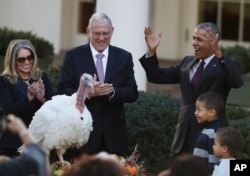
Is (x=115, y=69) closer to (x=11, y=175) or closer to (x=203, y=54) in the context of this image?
(x=203, y=54)

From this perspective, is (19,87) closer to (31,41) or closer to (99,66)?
(99,66)

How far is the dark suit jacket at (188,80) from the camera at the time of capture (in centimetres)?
729

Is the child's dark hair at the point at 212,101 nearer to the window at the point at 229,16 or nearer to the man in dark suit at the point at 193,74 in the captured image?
the man in dark suit at the point at 193,74

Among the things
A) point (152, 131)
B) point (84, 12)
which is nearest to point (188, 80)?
point (152, 131)

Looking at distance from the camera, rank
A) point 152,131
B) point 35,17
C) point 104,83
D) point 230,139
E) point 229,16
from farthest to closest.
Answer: point 229,16, point 35,17, point 152,131, point 104,83, point 230,139

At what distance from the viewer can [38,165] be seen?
4.70 meters

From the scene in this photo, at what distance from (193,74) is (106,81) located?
0.73 metres

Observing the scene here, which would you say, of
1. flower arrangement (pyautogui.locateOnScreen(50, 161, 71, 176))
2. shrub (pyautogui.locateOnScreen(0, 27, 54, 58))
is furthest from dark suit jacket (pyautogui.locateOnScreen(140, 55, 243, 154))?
shrub (pyautogui.locateOnScreen(0, 27, 54, 58))

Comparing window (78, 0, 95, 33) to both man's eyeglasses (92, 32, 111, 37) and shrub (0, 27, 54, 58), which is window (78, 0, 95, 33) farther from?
man's eyeglasses (92, 32, 111, 37)

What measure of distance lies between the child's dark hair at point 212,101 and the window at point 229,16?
526 inches

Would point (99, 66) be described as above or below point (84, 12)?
above

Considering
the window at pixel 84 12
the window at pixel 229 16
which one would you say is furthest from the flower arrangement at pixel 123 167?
the window at pixel 84 12

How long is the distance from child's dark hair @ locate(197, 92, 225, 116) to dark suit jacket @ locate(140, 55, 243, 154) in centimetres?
24

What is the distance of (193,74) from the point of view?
24.6ft
